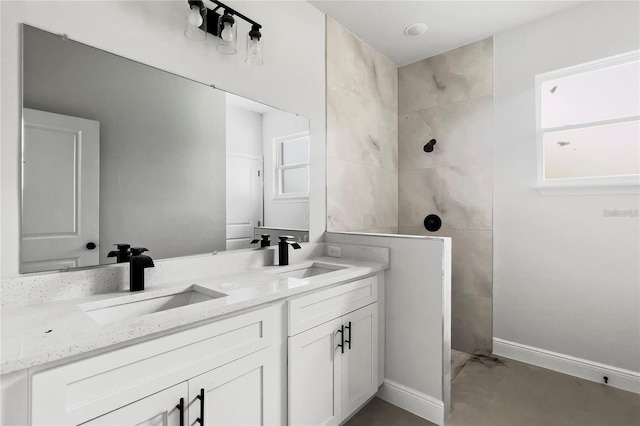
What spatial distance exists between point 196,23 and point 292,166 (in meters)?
0.98

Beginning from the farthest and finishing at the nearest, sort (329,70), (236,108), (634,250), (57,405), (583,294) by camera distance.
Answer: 1. (329,70)
2. (583,294)
3. (634,250)
4. (236,108)
5. (57,405)

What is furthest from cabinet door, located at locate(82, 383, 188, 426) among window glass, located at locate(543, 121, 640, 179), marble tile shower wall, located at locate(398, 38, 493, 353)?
window glass, located at locate(543, 121, 640, 179)

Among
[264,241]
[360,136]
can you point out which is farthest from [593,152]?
[264,241]

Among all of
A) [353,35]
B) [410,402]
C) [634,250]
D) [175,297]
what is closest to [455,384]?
[410,402]

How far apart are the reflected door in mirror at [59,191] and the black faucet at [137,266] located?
15cm

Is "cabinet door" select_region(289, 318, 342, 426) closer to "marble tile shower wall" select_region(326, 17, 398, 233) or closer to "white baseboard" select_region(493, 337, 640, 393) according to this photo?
"marble tile shower wall" select_region(326, 17, 398, 233)

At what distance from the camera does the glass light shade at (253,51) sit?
172cm

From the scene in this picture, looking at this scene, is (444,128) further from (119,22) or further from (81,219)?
(81,219)

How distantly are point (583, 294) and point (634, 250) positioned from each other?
432mm

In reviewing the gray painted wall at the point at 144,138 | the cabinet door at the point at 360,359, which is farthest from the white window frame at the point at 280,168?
the cabinet door at the point at 360,359

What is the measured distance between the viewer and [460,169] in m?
2.84

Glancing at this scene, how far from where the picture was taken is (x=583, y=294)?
7.61ft

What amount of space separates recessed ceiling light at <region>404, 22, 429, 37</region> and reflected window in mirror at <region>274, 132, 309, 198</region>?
1.26 metres

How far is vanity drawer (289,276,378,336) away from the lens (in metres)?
1.49
